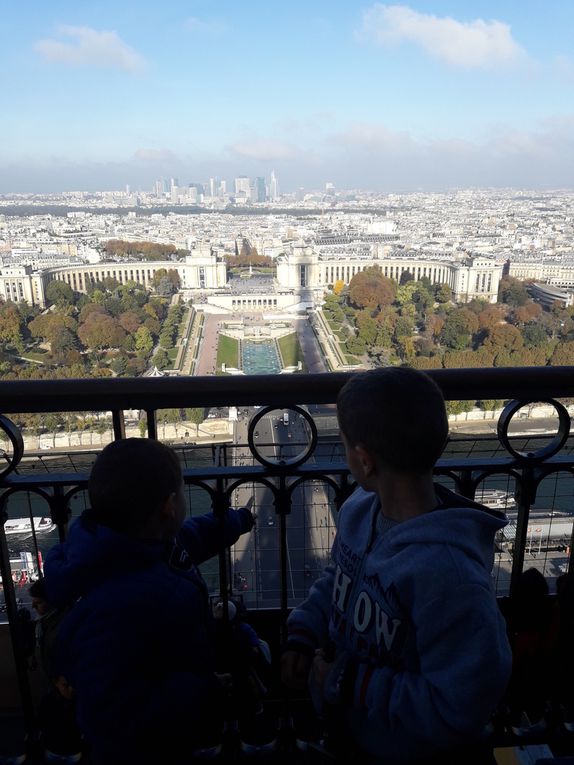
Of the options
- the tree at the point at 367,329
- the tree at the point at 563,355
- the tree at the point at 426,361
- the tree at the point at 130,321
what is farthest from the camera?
the tree at the point at 130,321

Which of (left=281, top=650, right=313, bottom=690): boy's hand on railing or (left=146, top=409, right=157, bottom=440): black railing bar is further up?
(left=146, top=409, right=157, bottom=440): black railing bar

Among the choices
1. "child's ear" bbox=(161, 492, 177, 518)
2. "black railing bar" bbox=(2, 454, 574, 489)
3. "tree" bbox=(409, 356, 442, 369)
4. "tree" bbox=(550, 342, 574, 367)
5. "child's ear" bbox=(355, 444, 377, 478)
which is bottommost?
"tree" bbox=(409, 356, 442, 369)

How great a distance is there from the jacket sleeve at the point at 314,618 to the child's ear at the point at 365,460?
208 millimetres

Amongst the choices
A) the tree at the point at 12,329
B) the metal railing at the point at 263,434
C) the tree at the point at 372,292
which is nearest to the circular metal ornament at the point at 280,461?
the metal railing at the point at 263,434

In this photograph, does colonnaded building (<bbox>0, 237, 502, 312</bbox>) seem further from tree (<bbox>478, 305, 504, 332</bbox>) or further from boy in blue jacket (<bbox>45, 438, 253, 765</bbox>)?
boy in blue jacket (<bbox>45, 438, 253, 765</bbox>)

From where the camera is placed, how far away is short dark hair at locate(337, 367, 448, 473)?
0.75 m

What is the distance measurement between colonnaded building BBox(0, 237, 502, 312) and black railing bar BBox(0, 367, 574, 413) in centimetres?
2583

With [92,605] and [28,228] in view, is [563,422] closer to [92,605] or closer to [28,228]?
[92,605]

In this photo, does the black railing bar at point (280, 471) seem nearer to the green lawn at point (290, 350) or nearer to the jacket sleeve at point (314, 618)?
the jacket sleeve at point (314, 618)

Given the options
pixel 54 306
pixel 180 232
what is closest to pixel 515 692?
pixel 54 306

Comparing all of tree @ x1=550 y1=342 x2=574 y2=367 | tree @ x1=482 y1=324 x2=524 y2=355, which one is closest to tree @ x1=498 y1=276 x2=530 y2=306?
tree @ x1=482 y1=324 x2=524 y2=355

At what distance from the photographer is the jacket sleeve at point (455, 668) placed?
0.72 metres

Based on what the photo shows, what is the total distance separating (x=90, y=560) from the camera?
83 centimetres

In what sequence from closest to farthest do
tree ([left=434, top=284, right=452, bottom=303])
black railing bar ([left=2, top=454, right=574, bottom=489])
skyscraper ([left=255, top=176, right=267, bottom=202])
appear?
1. black railing bar ([left=2, top=454, right=574, bottom=489])
2. tree ([left=434, top=284, right=452, bottom=303])
3. skyscraper ([left=255, top=176, right=267, bottom=202])
